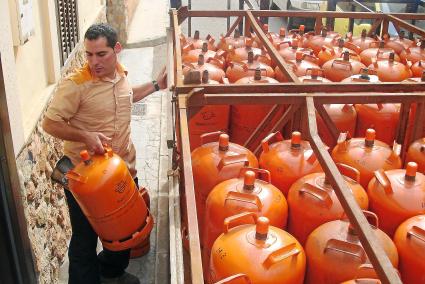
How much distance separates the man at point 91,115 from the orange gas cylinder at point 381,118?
1.78m

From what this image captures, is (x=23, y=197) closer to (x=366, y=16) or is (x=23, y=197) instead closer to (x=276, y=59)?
(x=276, y=59)

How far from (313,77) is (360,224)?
234cm

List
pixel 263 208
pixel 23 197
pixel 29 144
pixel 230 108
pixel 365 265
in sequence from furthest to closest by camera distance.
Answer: pixel 230 108, pixel 29 144, pixel 23 197, pixel 263 208, pixel 365 265

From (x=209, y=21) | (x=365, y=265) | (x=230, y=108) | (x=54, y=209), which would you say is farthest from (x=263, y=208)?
A: (x=209, y=21)

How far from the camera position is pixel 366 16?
612cm

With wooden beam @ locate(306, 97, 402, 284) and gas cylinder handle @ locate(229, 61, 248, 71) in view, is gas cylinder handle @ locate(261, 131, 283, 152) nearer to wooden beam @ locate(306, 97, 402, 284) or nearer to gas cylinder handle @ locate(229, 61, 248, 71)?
wooden beam @ locate(306, 97, 402, 284)

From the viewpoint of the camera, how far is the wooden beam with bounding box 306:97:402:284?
1.83m

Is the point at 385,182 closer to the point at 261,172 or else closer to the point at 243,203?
the point at 261,172

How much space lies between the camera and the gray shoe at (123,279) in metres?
3.99

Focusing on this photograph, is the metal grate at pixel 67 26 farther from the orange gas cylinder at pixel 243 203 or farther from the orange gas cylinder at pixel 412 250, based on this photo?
the orange gas cylinder at pixel 412 250

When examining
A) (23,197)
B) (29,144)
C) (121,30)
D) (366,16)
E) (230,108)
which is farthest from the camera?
(121,30)

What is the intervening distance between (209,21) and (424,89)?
1113 cm

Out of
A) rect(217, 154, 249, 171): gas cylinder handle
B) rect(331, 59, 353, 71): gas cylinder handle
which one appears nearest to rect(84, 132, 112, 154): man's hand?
rect(217, 154, 249, 171): gas cylinder handle

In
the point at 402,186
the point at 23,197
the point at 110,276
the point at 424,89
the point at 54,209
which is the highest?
the point at 424,89
